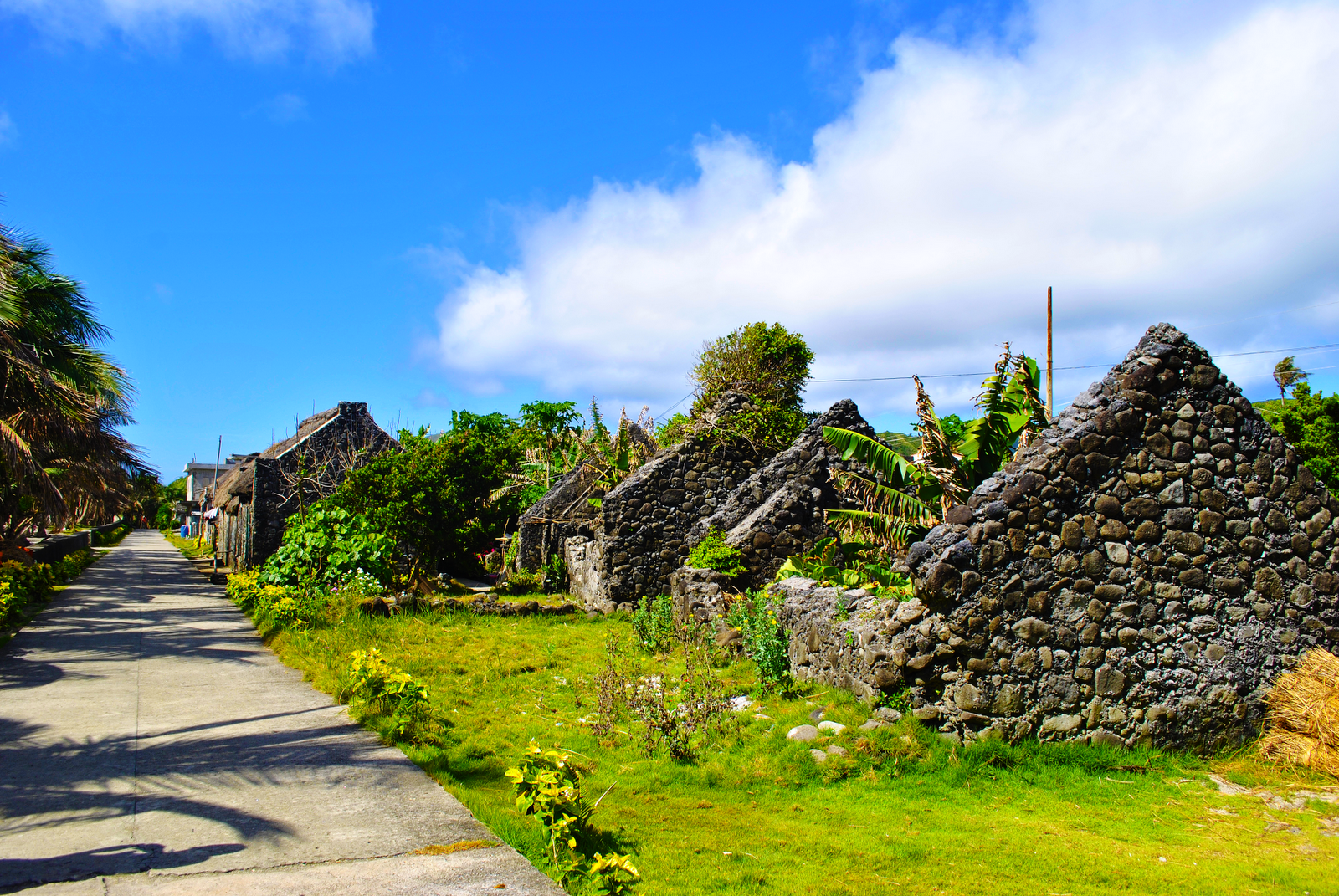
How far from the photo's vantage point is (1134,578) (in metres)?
6.55

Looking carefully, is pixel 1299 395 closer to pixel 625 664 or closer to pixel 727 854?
pixel 625 664

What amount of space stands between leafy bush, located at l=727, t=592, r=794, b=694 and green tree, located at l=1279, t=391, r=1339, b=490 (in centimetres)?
1427

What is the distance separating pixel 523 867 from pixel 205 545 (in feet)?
159

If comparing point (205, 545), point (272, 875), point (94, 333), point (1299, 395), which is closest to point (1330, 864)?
point (272, 875)

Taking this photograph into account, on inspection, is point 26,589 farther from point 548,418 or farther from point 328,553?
point 548,418

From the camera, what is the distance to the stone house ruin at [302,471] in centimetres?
2186

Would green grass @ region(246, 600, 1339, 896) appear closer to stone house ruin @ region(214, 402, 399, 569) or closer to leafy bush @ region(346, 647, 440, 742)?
leafy bush @ region(346, 647, 440, 742)

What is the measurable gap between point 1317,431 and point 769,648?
15.7 meters

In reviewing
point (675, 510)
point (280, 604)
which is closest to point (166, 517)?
point (280, 604)

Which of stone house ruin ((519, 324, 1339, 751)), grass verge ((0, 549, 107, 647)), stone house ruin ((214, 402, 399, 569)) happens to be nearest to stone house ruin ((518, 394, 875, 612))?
stone house ruin ((519, 324, 1339, 751))

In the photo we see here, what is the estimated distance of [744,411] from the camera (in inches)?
611

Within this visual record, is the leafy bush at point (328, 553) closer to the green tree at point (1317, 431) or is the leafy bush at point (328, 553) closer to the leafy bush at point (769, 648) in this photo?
the leafy bush at point (769, 648)

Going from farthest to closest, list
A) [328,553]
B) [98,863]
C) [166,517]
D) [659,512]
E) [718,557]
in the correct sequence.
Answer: [166,517]
[659,512]
[328,553]
[718,557]
[98,863]

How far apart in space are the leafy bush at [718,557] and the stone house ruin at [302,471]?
12719 mm
